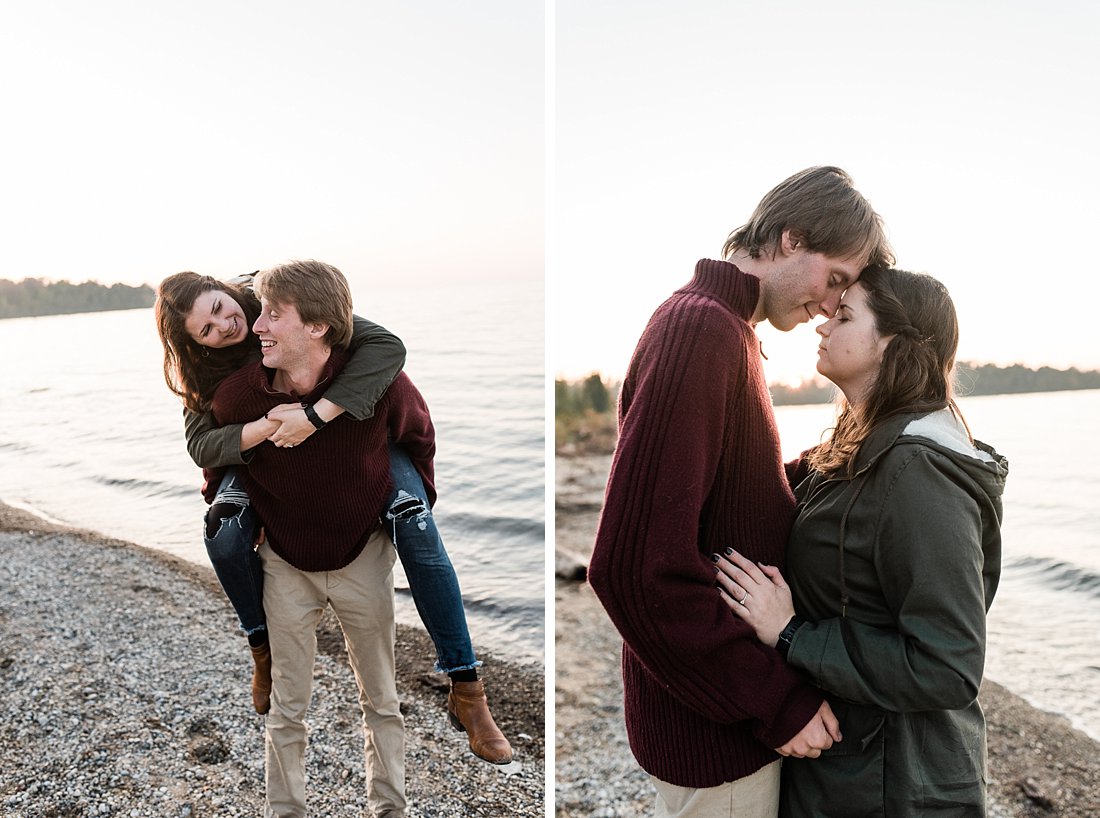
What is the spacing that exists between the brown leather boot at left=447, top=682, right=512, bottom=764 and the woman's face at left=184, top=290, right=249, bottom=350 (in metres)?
1.21

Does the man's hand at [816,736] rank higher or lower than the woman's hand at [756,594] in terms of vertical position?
lower

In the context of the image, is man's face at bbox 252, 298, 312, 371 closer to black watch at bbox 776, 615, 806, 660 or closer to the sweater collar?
the sweater collar

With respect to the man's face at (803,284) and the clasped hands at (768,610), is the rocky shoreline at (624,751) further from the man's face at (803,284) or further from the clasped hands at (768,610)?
the man's face at (803,284)

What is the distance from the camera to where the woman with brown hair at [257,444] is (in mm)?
2285

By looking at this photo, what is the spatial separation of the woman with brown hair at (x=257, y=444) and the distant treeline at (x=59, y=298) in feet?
28.4

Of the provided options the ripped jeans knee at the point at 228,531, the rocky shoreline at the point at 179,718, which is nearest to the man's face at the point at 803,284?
the ripped jeans knee at the point at 228,531

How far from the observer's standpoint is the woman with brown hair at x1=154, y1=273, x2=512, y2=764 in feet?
7.50

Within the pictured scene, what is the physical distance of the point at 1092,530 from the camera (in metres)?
8.97

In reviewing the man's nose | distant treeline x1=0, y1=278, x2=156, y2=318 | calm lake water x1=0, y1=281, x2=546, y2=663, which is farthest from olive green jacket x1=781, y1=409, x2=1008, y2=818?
distant treeline x1=0, y1=278, x2=156, y2=318

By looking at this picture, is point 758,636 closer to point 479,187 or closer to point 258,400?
point 258,400

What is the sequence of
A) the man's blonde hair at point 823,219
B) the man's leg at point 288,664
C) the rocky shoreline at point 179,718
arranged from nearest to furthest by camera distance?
the man's blonde hair at point 823,219, the man's leg at point 288,664, the rocky shoreline at point 179,718

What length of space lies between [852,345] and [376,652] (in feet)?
5.92

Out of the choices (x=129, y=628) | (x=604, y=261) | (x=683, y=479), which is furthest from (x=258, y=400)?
(x=604, y=261)

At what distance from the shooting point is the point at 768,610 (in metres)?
1.52
